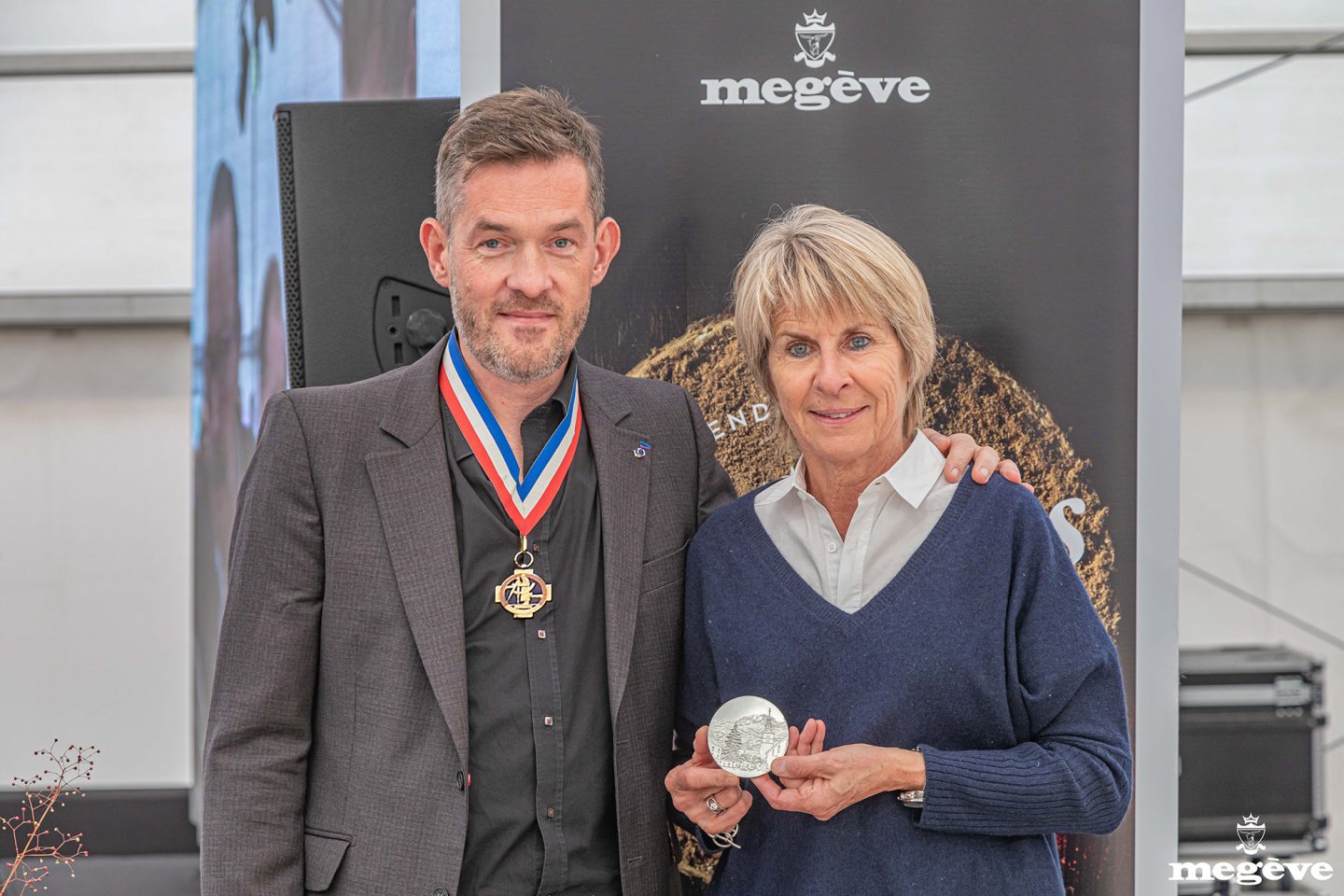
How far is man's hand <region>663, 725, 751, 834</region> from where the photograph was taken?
1656 millimetres

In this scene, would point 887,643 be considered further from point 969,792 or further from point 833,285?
point 833,285

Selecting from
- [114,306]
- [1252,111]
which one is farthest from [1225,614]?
[114,306]

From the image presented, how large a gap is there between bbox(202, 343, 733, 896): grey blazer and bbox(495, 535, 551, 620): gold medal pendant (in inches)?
3.0

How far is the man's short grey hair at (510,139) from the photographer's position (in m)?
1.70

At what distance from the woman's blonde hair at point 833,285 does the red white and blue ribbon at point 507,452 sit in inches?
13.6

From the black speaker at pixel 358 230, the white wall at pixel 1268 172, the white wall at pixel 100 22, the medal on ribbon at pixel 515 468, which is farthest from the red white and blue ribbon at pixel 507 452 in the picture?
the white wall at pixel 1268 172

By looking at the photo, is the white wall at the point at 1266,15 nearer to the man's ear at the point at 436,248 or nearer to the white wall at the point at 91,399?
the white wall at the point at 91,399

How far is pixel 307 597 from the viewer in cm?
168

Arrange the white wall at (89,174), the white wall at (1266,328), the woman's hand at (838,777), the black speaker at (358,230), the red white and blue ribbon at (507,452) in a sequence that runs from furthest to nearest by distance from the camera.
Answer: the white wall at (1266,328)
the white wall at (89,174)
the black speaker at (358,230)
the red white and blue ribbon at (507,452)
the woman's hand at (838,777)

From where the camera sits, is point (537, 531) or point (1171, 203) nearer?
point (537, 531)

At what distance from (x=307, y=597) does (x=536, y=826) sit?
48cm

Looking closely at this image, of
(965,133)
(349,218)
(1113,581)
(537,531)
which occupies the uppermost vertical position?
(965,133)

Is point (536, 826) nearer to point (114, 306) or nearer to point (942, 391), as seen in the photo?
point (942, 391)

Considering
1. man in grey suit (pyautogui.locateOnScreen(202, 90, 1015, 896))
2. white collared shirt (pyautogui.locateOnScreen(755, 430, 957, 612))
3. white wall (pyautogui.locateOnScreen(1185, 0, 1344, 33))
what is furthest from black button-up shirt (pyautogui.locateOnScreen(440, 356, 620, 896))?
white wall (pyautogui.locateOnScreen(1185, 0, 1344, 33))
